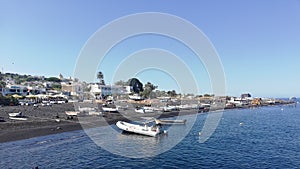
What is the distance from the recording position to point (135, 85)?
148m

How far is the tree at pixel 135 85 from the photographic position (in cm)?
14595

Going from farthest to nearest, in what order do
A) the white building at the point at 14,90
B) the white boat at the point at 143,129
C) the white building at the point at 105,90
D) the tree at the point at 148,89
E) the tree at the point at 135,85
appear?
the tree at the point at 135,85 < the tree at the point at 148,89 < the white building at the point at 105,90 < the white building at the point at 14,90 < the white boat at the point at 143,129

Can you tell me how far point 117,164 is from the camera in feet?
71.6

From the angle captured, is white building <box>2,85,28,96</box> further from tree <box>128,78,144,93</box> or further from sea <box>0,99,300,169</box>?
sea <box>0,99,300,169</box>

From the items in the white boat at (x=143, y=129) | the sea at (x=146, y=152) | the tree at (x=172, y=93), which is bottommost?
the sea at (x=146, y=152)

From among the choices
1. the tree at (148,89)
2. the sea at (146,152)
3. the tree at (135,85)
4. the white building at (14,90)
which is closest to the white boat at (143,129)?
the sea at (146,152)

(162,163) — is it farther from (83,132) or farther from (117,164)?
(83,132)

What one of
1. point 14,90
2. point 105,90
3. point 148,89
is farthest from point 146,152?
point 148,89

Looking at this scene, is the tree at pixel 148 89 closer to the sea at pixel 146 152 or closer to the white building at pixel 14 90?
the white building at pixel 14 90

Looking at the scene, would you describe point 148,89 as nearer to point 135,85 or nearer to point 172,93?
point 135,85

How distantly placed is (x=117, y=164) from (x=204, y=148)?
491 inches

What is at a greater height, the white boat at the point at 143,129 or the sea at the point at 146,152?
the white boat at the point at 143,129

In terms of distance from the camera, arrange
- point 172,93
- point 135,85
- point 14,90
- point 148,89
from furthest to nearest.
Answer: point 172,93 → point 135,85 → point 148,89 → point 14,90

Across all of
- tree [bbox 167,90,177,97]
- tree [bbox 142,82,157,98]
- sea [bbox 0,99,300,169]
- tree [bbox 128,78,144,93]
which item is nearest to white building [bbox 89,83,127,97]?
tree [bbox 128,78,144,93]
